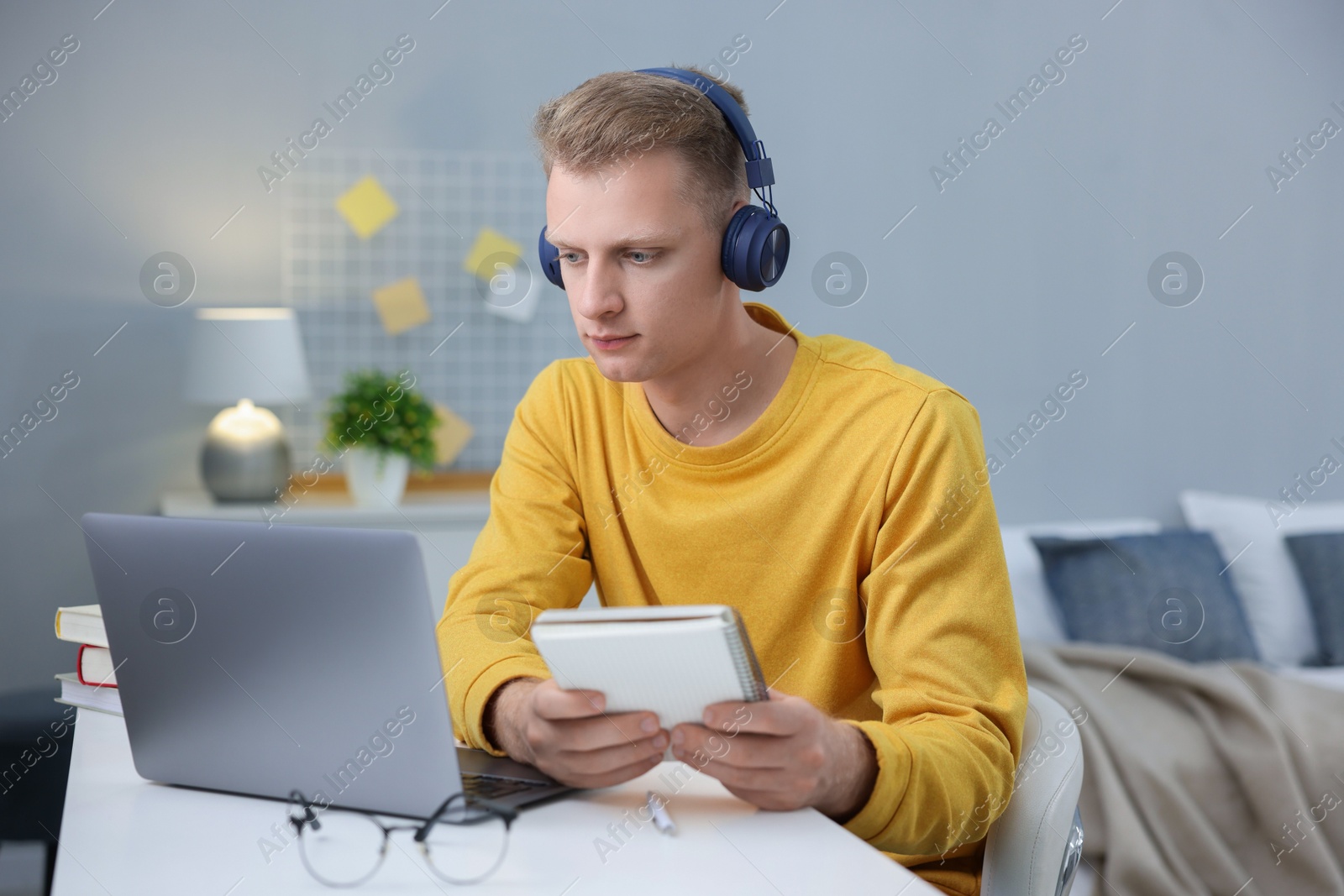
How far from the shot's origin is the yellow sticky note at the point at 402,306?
2828mm

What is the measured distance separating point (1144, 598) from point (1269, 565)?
0.49 metres

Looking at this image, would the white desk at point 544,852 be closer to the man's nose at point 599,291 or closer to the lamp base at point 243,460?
the man's nose at point 599,291

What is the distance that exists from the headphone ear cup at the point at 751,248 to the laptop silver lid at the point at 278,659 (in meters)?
0.52

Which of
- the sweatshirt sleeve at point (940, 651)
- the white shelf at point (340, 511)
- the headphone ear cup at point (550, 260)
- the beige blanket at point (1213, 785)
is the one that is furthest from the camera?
the white shelf at point (340, 511)

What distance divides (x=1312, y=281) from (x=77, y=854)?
3.47 metres

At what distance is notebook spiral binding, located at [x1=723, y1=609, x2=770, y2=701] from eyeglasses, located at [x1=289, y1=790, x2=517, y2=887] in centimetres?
18

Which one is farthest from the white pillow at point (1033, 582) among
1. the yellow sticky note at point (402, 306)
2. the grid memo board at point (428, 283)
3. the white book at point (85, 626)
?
the white book at point (85, 626)

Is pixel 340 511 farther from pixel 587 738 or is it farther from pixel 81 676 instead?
pixel 587 738

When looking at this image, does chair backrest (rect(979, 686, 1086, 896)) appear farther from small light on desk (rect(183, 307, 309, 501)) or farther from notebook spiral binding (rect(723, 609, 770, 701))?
small light on desk (rect(183, 307, 309, 501))

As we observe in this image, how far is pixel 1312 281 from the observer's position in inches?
129

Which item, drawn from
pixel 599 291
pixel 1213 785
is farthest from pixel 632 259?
pixel 1213 785

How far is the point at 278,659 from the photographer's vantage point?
81cm

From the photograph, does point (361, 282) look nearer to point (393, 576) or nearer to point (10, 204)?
point (10, 204)

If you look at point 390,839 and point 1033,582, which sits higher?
point 390,839
